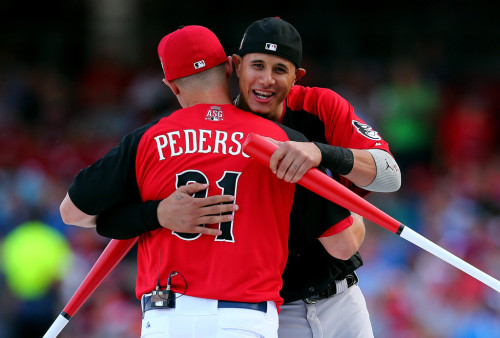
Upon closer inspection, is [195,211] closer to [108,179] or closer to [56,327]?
[108,179]

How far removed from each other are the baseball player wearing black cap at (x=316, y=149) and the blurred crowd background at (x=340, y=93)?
3.53 meters

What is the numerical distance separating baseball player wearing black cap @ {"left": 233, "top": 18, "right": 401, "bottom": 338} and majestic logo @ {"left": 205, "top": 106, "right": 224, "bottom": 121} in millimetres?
363

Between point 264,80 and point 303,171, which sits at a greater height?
point 264,80

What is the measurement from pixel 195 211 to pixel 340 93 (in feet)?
24.4

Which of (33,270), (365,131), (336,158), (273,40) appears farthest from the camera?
(33,270)

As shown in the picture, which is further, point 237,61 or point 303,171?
point 237,61

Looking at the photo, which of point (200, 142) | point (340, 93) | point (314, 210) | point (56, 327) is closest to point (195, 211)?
point (200, 142)

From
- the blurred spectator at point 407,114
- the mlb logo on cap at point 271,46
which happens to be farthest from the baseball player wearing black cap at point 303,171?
the blurred spectator at point 407,114

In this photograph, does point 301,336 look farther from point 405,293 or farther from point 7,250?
point 7,250

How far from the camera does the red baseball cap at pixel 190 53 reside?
3711 mm

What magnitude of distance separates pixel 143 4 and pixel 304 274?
31.1 ft

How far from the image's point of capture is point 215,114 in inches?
141

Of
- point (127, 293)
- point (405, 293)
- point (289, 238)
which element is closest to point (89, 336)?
point (127, 293)

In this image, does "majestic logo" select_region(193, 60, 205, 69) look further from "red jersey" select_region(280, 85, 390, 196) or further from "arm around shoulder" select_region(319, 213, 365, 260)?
"arm around shoulder" select_region(319, 213, 365, 260)
